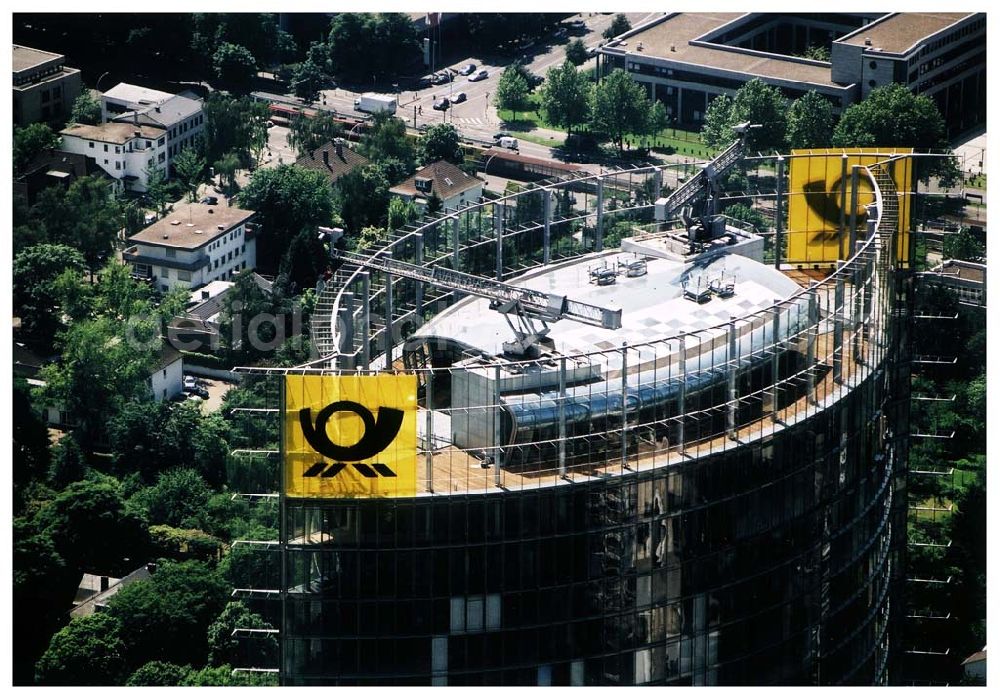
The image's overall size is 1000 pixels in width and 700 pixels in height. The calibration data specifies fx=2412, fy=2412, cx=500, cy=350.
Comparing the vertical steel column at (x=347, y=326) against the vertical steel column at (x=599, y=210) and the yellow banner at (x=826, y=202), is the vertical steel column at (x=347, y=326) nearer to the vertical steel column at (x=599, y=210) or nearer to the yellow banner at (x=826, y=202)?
the vertical steel column at (x=599, y=210)

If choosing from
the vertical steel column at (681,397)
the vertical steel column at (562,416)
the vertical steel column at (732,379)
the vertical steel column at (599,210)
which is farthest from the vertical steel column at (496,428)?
the vertical steel column at (599,210)

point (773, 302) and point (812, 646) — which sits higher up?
point (773, 302)

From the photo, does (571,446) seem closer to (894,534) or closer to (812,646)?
(812,646)

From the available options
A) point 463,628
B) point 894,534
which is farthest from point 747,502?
point 894,534

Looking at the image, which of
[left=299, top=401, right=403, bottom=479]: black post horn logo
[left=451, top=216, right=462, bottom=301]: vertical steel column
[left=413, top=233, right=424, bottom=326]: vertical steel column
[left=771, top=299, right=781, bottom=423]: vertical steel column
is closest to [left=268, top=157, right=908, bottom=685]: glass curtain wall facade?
[left=771, top=299, right=781, bottom=423]: vertical steel column

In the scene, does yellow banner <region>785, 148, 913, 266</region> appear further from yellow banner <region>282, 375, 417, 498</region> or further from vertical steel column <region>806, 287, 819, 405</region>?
yellow banner <region>282, 375, 417, 498</region>
